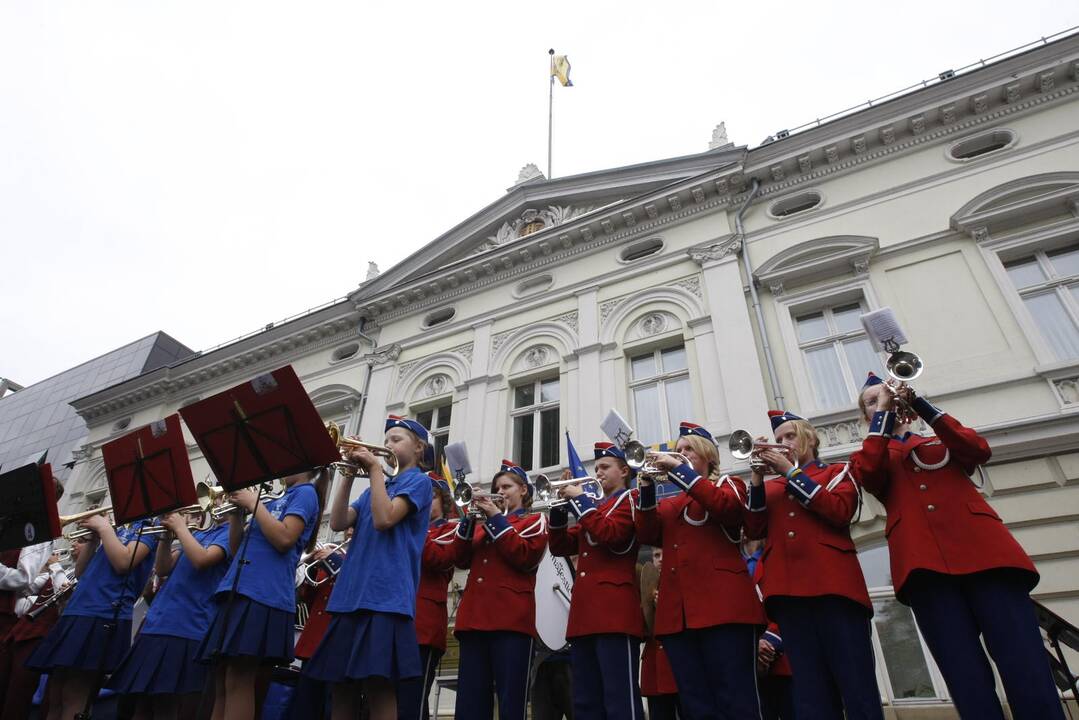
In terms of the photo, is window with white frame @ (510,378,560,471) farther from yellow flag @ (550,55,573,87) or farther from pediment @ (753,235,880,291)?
yellow flag @ (550,55,573,87)

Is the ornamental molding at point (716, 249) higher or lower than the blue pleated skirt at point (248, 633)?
higher

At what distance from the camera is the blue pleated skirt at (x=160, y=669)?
12.8 feet

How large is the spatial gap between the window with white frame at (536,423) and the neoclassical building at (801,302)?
1.9 inches

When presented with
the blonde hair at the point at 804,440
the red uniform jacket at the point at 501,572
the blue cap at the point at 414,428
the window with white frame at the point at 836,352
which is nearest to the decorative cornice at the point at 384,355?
the window with white frame at the point at 836,352

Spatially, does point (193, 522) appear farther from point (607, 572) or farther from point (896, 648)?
point (896, 648)

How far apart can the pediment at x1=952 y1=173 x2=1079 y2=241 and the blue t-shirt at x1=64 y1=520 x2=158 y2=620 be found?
40.0 feet

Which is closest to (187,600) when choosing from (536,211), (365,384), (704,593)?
(704,593)

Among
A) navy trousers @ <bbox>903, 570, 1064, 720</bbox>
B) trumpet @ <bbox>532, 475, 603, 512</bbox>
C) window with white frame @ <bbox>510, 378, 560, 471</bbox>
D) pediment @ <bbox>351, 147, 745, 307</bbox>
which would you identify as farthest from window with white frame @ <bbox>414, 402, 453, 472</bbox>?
navy trousers @ <bbox>903, 570, 1064, 720</bbox>

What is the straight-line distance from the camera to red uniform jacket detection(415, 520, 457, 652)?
5.20 m

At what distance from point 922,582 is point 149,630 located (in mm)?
4895

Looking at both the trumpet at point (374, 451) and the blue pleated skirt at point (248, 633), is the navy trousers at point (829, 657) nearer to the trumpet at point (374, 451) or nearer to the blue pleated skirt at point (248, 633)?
the trumpet at point (374, 451)

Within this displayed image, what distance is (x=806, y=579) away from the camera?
3.60 metres

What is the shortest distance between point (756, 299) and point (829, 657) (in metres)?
8.67

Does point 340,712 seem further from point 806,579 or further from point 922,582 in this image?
point 922,582
